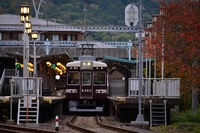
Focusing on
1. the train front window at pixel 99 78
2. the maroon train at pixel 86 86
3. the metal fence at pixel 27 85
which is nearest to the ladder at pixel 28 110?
the metal fence at pixel 27 85

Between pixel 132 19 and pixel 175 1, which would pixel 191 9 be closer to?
pixel 132 19

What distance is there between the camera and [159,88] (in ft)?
88.4

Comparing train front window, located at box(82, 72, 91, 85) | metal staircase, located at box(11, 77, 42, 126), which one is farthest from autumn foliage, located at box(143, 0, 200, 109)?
metal staircase, located at box(11, 77, 42, 126)

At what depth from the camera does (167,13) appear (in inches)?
1145

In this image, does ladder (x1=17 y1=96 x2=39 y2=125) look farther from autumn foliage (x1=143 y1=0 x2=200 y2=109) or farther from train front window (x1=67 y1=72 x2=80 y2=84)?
train front window (x1=67 y1=72 x2=80 y2=84)

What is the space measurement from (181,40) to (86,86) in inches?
488

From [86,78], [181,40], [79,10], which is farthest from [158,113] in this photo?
[79,10]

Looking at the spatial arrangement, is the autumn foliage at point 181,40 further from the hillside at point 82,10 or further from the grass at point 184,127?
the hillside at point 82,10

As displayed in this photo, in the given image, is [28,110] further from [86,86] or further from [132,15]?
[86,86]

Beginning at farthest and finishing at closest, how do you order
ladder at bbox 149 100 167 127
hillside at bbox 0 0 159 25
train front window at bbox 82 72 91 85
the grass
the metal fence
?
hillside at bbox 0 0 159 25 → train front window at bbox 82 72 91 85 → ladder at bbox 149 100 167 127 → the metal fence → the grass

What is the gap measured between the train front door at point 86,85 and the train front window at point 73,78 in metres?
0.30

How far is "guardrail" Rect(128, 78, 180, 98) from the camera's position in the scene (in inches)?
1041

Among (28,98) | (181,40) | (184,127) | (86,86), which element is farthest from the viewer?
(86,86)

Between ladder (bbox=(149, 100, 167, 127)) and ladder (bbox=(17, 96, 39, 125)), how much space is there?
4893 millimetres
